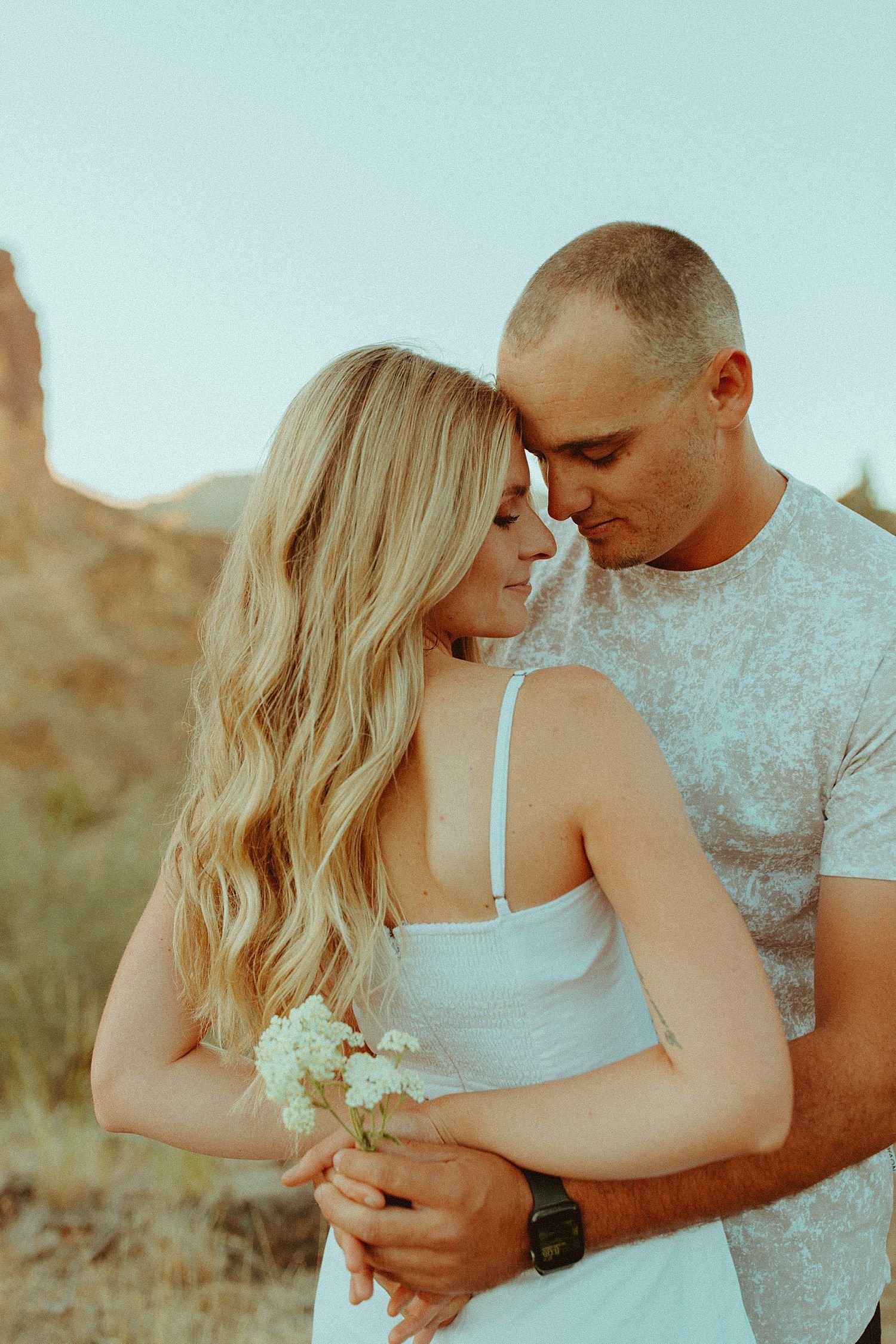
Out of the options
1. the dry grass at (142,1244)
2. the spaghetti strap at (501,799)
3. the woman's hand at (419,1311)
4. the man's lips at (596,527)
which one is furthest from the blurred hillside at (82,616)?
the spaghetti strap at (501,799)

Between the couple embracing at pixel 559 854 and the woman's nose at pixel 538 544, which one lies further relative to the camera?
the woman's nose at pixel 538 544

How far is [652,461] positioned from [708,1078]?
1167 mm

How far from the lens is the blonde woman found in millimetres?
1252

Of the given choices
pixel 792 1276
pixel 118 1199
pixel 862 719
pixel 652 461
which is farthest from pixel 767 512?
pixel 118 1199

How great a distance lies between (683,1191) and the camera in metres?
1.54

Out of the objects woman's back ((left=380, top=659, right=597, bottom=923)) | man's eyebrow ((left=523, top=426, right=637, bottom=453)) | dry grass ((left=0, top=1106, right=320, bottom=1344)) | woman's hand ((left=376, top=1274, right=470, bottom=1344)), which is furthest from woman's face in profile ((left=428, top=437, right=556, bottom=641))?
dry grass ((left=0, top=1106, right=320, bottom=1344))

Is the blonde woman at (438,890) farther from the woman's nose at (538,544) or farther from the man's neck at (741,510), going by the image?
the man's neck at (741,510)

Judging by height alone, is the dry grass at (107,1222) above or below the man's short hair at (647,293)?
below

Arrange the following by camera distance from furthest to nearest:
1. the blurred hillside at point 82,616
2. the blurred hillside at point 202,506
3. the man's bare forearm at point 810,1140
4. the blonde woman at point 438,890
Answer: the blurred hillside at point 202,506 < the blurred hillside at point 82,616 < the man's bare forearm at point 810,1140 < the blonde woman at point 438,890

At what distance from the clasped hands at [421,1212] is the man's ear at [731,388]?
4.53 ft

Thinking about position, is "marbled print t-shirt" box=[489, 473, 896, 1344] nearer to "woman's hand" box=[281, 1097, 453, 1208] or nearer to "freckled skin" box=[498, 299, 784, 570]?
"freckled skin" box=[498, 299, 784, 570]

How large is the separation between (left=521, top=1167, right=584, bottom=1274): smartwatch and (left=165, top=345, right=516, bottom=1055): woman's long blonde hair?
1.18 ft

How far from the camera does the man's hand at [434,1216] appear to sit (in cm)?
129

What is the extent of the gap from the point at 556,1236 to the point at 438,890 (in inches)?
19.1
